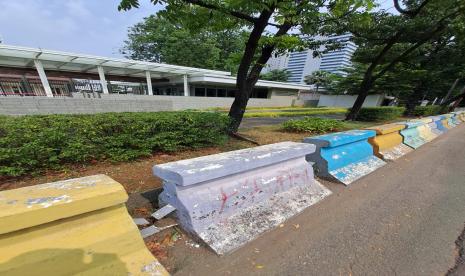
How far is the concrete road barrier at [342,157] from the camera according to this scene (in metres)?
3.71

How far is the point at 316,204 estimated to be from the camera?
297 centimetres

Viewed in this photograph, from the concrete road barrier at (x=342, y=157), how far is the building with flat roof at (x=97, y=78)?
50.1ft

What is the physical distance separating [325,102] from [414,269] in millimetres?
44843

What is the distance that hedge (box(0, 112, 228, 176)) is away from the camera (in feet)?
9.38

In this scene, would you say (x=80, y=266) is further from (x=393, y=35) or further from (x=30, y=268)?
(x=393, y=35)

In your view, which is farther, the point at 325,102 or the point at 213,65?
the point at 325,102

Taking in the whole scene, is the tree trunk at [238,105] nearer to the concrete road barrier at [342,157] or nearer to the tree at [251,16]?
the tree at [251,16]

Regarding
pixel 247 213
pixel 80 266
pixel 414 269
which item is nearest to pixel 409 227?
pixel 414 269

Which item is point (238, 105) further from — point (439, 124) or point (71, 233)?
point (439, 124)

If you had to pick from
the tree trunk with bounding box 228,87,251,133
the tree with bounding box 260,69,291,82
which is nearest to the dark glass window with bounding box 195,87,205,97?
the tree trunk with bounding box 228,87,251,133

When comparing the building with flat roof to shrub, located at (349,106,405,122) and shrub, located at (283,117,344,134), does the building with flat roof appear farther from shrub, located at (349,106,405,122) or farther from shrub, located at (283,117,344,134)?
shrub, located at (349,106,405,122)

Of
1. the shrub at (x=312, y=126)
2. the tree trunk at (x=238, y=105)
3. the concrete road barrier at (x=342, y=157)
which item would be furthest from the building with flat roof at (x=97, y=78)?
the concrete road barrier at (x=342, y=157)

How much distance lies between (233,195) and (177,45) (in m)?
34.4

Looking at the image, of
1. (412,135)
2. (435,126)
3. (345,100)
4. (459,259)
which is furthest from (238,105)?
(345,100)
